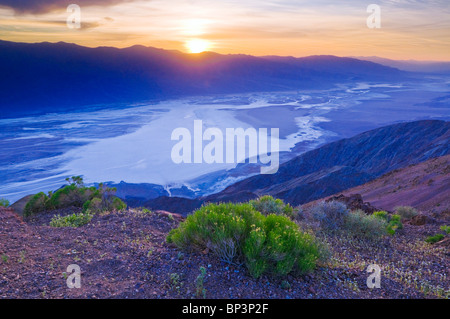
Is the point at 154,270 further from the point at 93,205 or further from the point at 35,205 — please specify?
the point at 35,205

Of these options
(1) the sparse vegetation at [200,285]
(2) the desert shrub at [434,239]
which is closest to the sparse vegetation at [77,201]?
(1) the sparse vegetation at [200,285]

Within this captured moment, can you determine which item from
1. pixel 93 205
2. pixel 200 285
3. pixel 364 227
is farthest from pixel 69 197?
pixel 364 227

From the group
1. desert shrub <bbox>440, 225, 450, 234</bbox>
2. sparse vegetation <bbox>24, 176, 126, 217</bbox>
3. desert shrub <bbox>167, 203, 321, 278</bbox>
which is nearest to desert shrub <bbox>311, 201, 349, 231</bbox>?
desert shrub <bbox>440, 225, 450, 234</bbox>

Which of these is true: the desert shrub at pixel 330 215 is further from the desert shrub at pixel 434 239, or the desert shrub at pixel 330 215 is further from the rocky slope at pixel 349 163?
the rocky slope at pixel 349 163

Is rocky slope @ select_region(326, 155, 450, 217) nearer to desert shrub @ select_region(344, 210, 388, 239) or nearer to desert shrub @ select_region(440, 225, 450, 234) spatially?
desert shrub @ select_region(440, 225, 450, 234)

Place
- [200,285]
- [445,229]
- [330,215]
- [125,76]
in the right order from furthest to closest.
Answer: [125,76], [445,229], [330,215], [200,285]
